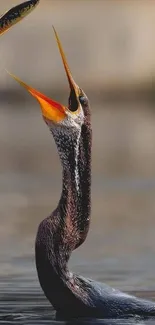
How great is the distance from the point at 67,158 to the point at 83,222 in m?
0.38

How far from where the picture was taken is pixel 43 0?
43188mm

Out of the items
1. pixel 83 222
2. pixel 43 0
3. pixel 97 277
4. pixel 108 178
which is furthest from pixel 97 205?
pixel 43 0

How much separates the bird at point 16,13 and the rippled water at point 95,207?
1631mm

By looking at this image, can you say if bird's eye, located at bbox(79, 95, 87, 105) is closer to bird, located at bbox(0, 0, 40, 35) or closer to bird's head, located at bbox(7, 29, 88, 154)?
bird's head, located at bbox(7, 29, 88, 154)

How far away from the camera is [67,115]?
9438 millimetres

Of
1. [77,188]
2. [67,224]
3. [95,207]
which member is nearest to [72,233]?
[67,224]

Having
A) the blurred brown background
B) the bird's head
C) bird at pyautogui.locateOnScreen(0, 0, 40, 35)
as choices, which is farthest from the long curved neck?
the blurred brown background

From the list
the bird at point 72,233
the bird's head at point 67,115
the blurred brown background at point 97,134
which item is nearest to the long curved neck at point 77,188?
the bird at point 72,233

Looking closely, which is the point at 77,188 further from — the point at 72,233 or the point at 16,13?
the point at 16,13

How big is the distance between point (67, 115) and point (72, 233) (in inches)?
27.6

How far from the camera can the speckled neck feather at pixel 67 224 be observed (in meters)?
9.58

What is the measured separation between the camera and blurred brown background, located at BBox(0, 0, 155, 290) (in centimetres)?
1356

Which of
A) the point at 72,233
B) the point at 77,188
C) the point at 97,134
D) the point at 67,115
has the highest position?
the point at 67,115

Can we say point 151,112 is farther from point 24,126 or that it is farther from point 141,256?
point 141,256
